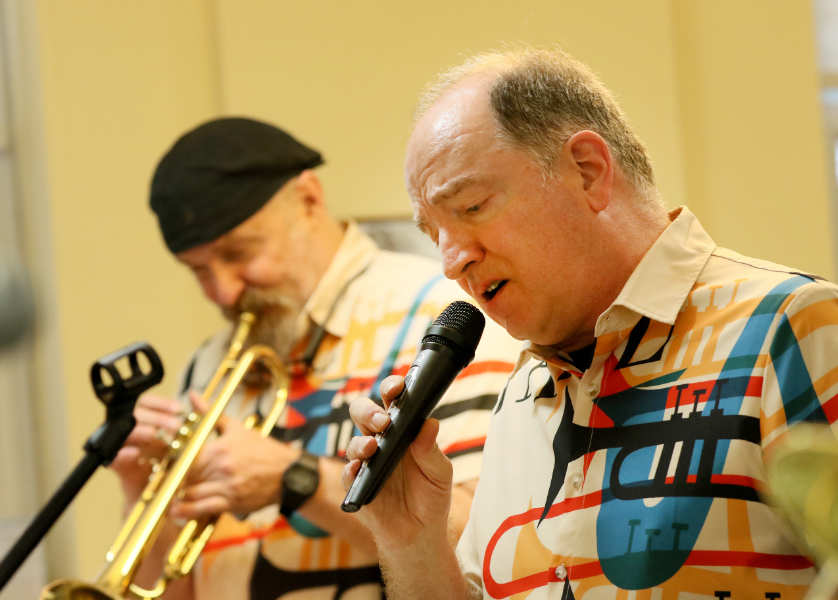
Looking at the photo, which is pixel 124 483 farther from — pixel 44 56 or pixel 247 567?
pixel 44 56

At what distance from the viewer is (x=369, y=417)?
1.34 m

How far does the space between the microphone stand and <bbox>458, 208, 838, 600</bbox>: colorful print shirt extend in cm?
58

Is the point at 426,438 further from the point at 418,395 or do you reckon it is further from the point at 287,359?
the point at 287,359

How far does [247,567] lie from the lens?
7.14 feet

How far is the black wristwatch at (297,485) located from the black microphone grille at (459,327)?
0.78m

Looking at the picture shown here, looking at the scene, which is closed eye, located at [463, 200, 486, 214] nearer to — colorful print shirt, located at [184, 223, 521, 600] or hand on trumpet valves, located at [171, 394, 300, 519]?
colorful print shirt, located at [184, 223, 521, 600]

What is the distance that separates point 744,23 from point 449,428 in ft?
5.03

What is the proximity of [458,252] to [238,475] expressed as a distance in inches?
35.0

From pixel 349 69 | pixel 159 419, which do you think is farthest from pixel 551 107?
pixel 349 69

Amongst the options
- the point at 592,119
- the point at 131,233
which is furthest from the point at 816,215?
the point at 131,233

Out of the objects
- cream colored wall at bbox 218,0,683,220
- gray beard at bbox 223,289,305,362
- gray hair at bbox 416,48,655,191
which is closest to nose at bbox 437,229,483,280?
gray hair at bbox 416,48,655,191

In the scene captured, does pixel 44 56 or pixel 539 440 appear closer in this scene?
pixel 539 440

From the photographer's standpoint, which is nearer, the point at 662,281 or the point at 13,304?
the point at 13,304

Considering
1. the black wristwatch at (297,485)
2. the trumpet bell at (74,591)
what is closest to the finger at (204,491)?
the black wristwatch at (297,485)
